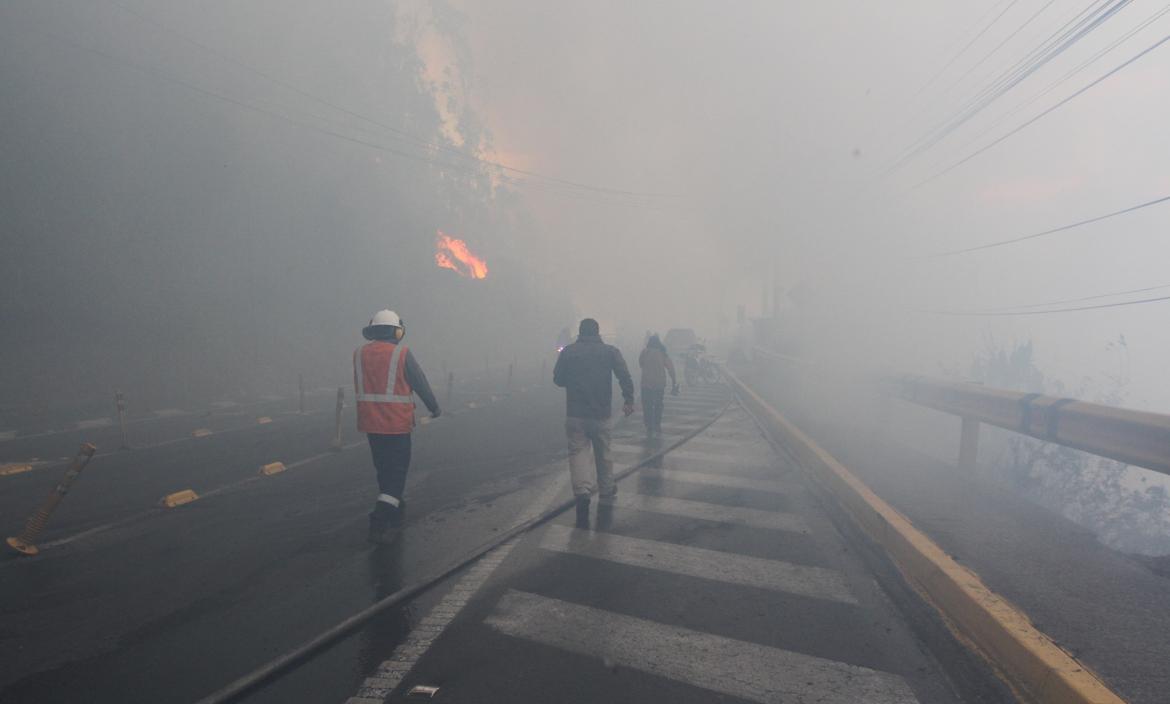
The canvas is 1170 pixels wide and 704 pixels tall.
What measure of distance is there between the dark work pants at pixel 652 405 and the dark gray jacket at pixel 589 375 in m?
4.40

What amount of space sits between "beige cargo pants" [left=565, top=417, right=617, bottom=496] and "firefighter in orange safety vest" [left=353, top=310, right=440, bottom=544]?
1488 mm

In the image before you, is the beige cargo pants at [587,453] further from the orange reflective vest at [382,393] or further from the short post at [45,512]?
the short post at [45,512]

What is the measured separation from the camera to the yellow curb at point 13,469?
8.02 metres

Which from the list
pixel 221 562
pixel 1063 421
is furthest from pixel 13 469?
pixel 1063 421

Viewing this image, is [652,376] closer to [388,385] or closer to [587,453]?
[587,453]

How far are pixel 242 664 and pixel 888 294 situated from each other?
34002 millimetres

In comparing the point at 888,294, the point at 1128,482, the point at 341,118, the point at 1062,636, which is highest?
the point at 341,118

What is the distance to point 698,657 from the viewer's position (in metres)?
3.29

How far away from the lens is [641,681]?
9.98 ft

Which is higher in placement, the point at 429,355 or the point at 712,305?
the point at 712,305

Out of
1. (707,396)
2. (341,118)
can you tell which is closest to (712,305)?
(341,118)

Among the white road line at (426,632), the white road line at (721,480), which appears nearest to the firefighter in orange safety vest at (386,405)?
the white road line at (426,632)

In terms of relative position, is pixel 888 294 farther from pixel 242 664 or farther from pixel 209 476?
pixel 242 664

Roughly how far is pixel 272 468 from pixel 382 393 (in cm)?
412
